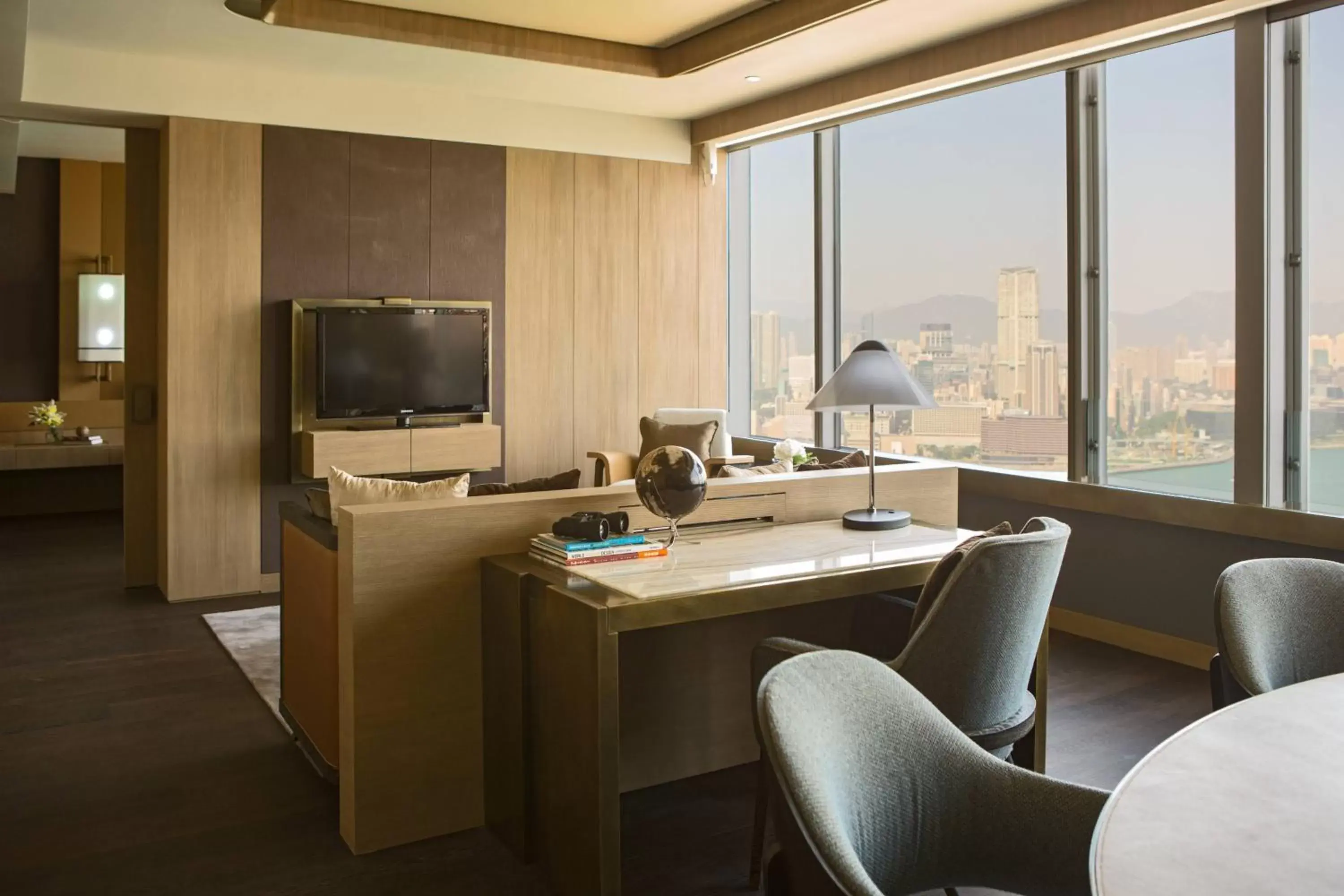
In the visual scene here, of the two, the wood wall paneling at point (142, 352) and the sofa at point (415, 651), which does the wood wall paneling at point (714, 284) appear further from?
the sofa at point (415, 651)

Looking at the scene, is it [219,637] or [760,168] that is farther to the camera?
[760,168]

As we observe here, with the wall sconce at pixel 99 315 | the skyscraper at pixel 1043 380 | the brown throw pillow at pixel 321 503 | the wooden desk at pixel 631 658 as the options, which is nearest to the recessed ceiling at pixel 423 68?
the skyscraper at pixel 1043 380

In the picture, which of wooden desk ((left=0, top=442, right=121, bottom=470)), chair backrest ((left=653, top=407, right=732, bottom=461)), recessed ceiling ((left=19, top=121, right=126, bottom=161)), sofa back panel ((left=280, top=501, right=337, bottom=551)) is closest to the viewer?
sofa back panel ((left=280, top=501, right=337, bottom=551))

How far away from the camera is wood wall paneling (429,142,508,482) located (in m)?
6.64

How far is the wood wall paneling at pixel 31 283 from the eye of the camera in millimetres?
9320

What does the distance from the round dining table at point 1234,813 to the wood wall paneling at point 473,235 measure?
225 inches

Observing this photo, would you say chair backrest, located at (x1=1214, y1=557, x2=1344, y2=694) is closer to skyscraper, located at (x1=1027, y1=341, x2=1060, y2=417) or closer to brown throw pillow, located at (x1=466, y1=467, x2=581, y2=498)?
brown throw pillow, located at (x1=466, y1=467, x2=581, y2=498)

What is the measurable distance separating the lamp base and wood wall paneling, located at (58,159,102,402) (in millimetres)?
8135

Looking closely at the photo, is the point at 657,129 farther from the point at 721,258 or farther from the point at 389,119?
the point at 389,119

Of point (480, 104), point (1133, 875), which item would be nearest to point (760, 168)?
point (480, 104)

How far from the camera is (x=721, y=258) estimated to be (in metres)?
7.84

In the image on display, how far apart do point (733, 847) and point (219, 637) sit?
3082mm

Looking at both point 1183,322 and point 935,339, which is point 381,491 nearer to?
point 1183,322

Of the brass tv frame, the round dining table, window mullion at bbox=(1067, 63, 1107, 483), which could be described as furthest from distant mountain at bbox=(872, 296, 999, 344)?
the round dining table
